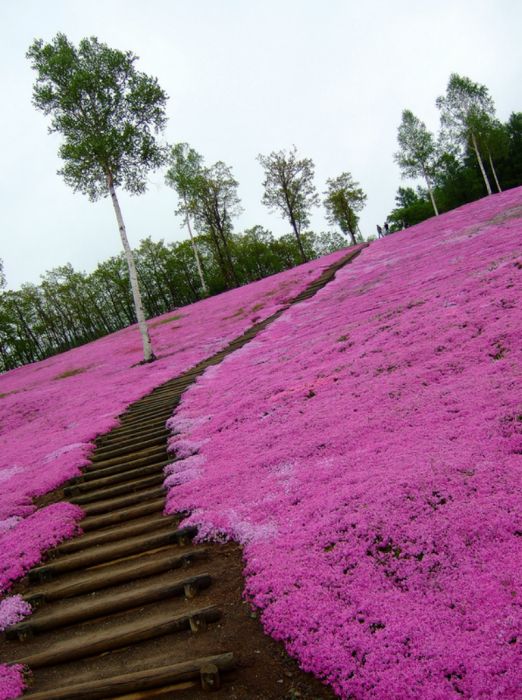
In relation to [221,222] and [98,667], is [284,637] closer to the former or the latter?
[98,667]

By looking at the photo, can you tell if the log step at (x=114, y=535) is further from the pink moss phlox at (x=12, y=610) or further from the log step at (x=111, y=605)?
the log step at (x=111, y=605)

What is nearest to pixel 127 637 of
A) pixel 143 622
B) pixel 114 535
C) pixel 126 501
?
pixel 143 622

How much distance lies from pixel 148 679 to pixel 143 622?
111 centimetres

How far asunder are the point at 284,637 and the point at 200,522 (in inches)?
112

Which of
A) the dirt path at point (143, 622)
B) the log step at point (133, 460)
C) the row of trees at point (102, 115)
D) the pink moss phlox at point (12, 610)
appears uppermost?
the row of trees at point (102, 115)

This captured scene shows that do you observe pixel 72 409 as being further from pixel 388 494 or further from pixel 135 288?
pixel 388 494

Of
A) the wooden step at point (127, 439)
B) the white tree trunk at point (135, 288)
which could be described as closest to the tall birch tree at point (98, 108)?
the white tree trunk at point (135, 288)

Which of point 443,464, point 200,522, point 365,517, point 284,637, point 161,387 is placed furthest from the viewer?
point 161,387

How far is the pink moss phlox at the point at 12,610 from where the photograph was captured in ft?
19.8

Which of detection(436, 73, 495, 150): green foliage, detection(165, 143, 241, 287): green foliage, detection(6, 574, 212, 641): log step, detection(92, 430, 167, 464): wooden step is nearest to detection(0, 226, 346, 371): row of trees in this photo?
detection(165, 143, 241, 287): green foliage

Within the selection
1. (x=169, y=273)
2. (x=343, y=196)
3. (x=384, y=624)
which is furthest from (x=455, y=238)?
(x=169, y=273)

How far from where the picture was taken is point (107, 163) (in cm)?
2691

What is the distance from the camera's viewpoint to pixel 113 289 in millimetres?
94812

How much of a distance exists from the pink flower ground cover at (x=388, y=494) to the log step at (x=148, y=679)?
2.20ft
